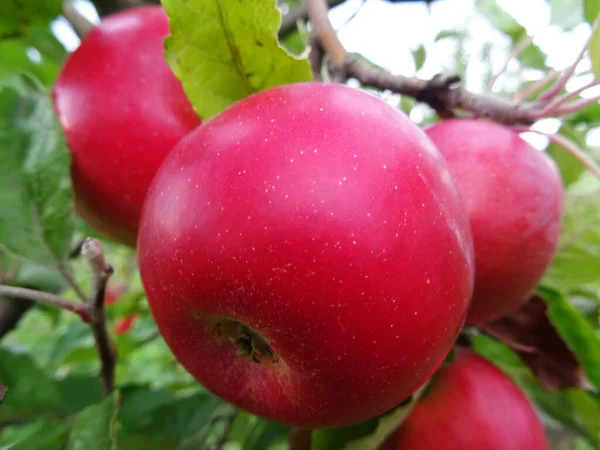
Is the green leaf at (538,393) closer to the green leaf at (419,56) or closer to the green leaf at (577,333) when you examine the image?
the green leaf at (577,333)

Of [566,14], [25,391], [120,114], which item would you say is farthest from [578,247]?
[25,391]

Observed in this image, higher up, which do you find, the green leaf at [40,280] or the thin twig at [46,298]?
the thin twig at [46,298]

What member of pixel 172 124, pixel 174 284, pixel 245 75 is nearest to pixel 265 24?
pixel 245 75

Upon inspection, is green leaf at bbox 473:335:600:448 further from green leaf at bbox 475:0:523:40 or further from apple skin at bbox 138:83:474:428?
green leaf at bbox 475:0:523:40

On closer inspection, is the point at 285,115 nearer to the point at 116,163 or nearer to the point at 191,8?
the point at 191,8

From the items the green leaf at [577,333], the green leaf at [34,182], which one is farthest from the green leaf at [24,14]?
the green leaf at [577,333]

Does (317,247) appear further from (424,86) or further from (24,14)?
(24,14)
